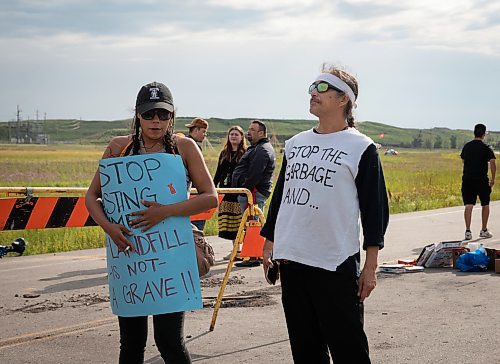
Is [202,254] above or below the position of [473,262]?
above

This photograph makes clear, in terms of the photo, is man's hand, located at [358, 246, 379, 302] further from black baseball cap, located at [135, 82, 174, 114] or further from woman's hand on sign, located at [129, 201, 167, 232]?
black baseball cap, located at [135, 82, 174, 114]

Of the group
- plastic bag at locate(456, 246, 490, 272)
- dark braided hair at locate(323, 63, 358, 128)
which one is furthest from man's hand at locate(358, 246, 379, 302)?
plastic bag at locate(456, 246, 490, 272)

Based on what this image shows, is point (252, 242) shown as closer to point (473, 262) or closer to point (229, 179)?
point (473, 262)

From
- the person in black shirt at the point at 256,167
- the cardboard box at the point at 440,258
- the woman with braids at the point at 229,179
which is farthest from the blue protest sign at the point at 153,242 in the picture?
the woman with braids at the point at 229,179

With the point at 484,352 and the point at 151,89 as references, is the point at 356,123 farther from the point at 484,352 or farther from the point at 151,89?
the point at 484,352

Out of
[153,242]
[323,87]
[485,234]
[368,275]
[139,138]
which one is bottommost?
[485,234]

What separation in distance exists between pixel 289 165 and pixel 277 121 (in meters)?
182

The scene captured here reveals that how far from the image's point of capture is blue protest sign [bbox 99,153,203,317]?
465 centimetres

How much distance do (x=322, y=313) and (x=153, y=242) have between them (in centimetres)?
92

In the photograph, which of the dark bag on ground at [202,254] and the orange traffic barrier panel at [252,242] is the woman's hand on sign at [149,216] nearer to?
the dark bag on ground at [202,254]

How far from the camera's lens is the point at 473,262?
11031mm

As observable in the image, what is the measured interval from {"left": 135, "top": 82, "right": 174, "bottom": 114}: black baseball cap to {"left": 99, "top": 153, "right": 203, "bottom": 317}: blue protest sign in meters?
0.25

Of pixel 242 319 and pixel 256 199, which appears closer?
pixel 242 319

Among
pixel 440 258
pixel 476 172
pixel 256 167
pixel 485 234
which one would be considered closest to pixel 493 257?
pixel 440 258
